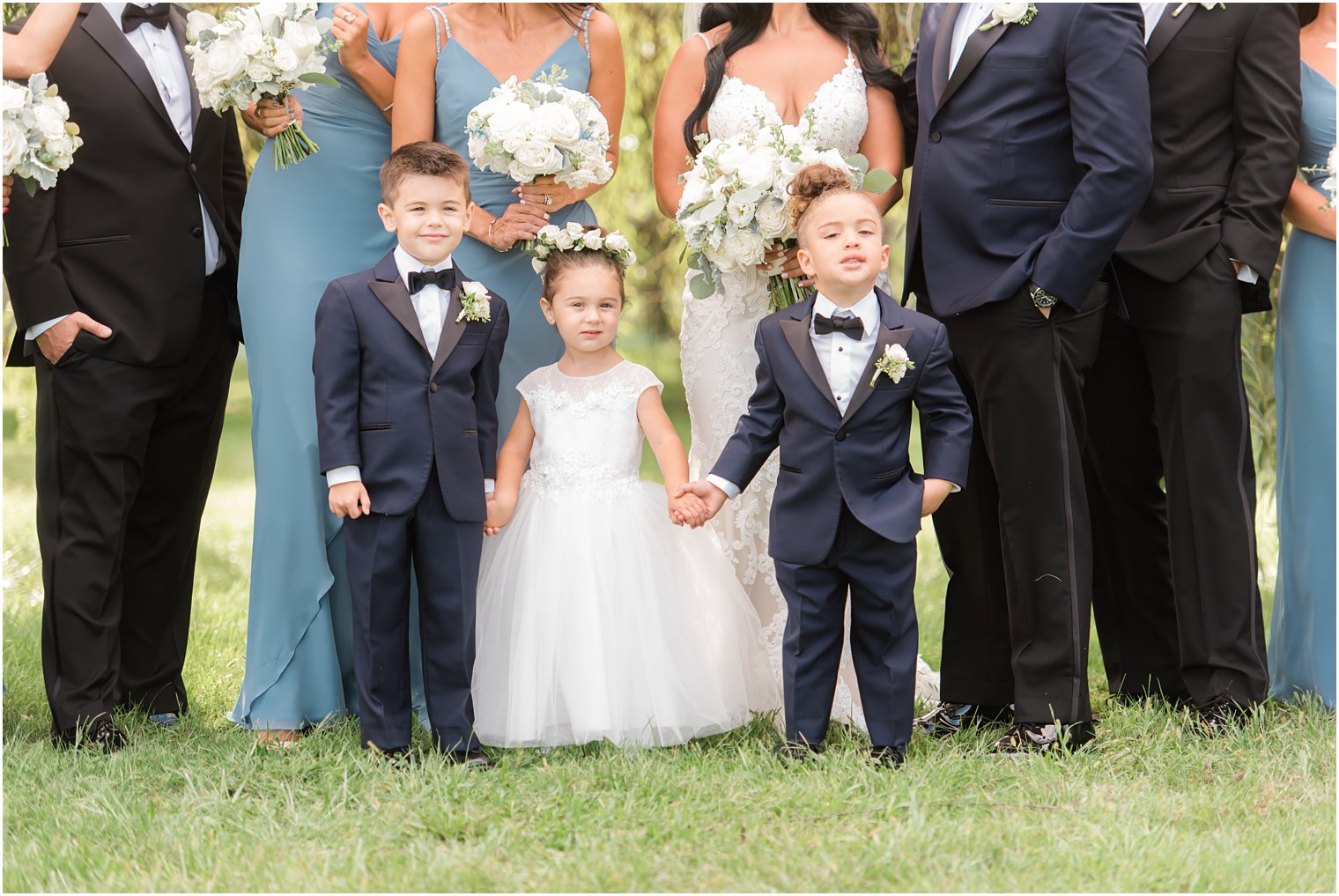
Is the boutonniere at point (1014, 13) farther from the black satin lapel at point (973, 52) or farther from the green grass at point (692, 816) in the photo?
the green grass at point (692, 816)

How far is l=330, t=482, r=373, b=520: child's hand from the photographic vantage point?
14.7ft

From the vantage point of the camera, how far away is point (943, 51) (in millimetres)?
4770

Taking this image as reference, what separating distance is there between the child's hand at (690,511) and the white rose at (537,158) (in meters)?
1.25

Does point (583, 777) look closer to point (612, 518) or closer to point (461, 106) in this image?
point (612, 518)

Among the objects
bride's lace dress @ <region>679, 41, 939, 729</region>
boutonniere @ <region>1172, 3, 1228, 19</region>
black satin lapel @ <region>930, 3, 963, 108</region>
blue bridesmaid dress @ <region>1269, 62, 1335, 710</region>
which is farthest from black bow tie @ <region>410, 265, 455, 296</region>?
blue bridesmaid dress @ <region>1269, 62, 1335, 710</region>

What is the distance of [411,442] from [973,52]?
2254mm

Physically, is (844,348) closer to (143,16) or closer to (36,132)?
(36,132)

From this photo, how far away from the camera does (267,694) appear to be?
5.08 metres

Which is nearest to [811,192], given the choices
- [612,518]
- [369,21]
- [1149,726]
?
[612,518]

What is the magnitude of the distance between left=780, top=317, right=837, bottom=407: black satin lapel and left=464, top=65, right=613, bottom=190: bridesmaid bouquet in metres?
1.00

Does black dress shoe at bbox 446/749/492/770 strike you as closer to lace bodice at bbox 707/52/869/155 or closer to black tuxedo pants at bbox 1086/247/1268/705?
lace bodice at bbox 707/52/869/155

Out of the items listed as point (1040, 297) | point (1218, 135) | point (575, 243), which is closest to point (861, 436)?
point (1040, 297)

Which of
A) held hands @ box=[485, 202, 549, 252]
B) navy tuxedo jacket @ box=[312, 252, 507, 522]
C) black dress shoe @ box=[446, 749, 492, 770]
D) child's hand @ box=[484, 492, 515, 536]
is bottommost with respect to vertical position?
black dress shoe @ box=[446, 749, 492, 770]

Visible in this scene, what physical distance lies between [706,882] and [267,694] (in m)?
2.19
